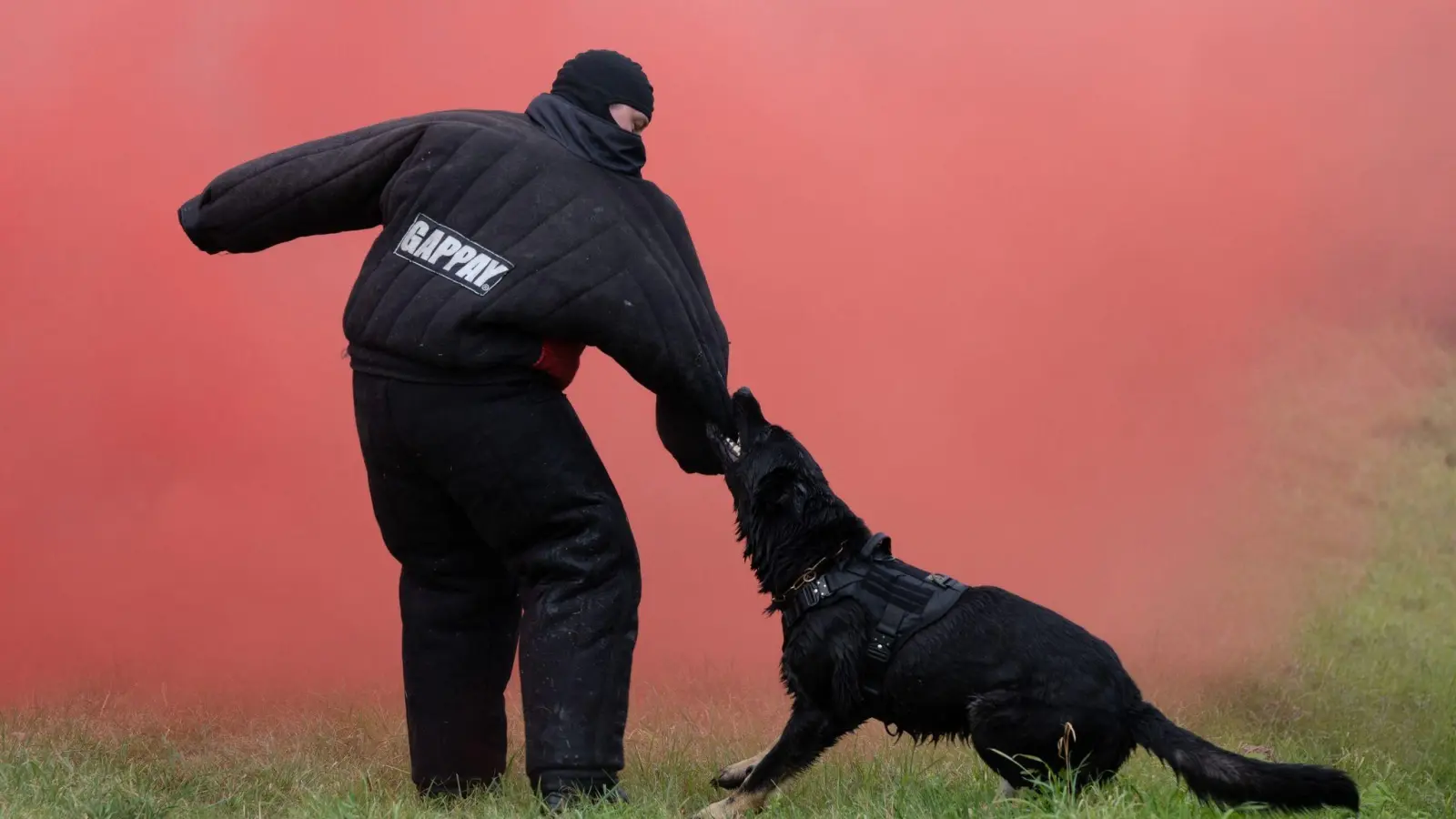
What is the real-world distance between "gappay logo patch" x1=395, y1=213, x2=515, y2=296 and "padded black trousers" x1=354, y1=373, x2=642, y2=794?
0.91 feet

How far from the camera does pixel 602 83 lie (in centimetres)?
387

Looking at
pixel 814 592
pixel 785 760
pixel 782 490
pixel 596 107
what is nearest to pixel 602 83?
pixel 596 107

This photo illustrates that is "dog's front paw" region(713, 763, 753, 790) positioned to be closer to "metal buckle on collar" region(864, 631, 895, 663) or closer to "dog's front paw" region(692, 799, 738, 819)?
"dog's front paw" region(692, 799, 738, 819)

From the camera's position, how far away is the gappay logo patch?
11.8ft

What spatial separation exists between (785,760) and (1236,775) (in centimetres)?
109

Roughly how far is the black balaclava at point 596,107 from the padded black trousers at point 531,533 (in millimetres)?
647

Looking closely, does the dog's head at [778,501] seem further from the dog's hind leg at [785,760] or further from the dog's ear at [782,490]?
the dog's hind leg at [785,760]

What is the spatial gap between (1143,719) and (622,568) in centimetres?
137

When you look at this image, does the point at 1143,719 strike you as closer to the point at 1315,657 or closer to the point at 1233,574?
the point at 1315,657

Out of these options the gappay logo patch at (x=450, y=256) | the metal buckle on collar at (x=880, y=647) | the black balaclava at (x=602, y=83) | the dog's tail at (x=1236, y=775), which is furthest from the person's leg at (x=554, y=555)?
the dog's tail at (x=1236, y=775)

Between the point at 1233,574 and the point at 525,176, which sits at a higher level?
the point at 525,176

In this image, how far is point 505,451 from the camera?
3.69 m

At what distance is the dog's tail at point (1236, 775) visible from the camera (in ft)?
10.6

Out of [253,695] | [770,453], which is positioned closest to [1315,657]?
[770,453]
